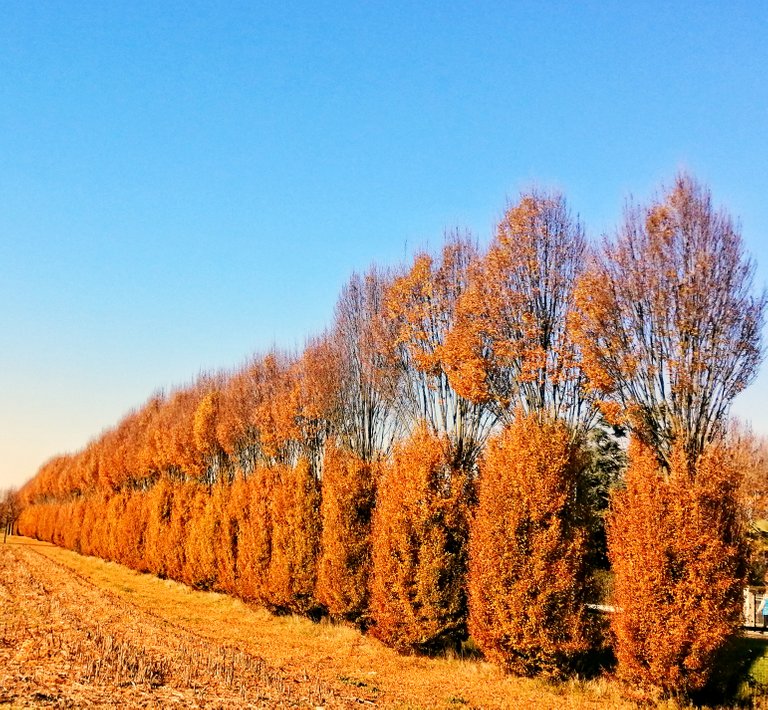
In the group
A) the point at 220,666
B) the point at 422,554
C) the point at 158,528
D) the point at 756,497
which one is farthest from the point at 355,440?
the point at 158,528

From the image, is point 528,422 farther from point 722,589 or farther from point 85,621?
point 85,621

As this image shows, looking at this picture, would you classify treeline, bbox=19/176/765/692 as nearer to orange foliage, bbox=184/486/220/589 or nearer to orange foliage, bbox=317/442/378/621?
orange foliage, bbox=317/442/378/621

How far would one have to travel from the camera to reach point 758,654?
55.3 ft

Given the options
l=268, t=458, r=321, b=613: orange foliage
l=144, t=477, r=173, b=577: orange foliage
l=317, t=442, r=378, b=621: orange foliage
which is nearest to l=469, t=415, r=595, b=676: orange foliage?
l=317, t=442, r=378, b=621: orange foliage

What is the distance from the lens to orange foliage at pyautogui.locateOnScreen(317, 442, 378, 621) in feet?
76.9

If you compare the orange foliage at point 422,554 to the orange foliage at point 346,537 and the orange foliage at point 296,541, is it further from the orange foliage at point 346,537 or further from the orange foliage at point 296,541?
the orange foliage at point 296,541

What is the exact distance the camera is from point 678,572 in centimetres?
1487

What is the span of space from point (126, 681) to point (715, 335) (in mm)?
14292

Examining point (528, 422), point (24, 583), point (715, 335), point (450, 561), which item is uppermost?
point (715, 335)

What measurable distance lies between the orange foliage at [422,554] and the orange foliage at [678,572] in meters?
5.42

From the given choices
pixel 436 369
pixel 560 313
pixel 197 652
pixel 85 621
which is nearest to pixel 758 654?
pixel 560 313

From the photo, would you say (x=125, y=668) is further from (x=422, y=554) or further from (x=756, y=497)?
(x=756, y=497)

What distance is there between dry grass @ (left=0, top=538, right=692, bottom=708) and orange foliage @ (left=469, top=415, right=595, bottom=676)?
0.87m

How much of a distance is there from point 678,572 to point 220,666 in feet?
32.8
